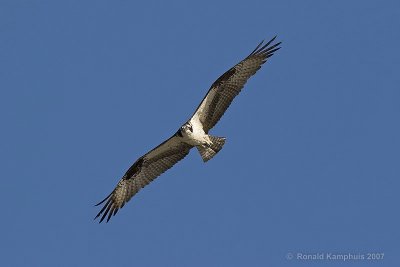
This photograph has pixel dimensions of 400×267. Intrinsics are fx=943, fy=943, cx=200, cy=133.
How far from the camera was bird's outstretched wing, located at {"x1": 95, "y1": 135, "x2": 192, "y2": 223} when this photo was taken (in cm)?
2077

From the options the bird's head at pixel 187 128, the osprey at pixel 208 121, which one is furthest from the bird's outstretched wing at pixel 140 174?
the bird's head at pixel 187 128

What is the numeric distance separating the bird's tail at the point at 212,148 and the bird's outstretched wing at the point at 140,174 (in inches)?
36.1

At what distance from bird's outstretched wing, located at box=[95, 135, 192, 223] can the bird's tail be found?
92 cm

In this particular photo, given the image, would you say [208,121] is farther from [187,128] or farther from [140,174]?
[140,174]

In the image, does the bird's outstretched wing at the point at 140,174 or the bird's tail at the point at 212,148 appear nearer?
the bird's tail at the point at 212,148

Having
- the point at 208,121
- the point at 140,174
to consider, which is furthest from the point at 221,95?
the point at 140,174

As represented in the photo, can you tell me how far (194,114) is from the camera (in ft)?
64.6

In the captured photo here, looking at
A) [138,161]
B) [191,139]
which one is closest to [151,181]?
[138,161]

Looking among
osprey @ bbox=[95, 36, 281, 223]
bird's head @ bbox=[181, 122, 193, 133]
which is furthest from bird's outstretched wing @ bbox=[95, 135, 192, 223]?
bird's head @ bbox=[181, 122, 193, 133]

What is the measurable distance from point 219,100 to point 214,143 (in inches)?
36.3

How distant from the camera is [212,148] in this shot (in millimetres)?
19766

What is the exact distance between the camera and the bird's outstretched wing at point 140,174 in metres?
20.8

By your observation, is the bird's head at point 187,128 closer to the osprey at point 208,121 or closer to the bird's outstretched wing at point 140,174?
the osprey at point 208,121

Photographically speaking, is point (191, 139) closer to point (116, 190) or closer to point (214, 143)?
point (214, 143)
